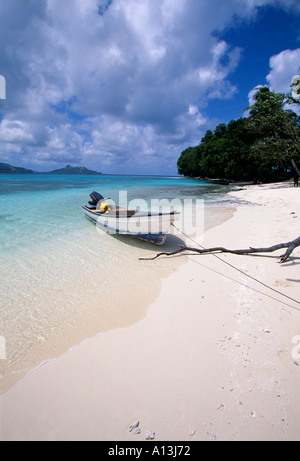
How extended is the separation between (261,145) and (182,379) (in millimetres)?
25621

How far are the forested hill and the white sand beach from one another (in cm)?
1739

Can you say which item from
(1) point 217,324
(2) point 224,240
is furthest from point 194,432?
(2) point 224,240

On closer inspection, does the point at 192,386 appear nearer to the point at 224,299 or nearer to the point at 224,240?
the point at 224,299

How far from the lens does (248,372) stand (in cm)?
217

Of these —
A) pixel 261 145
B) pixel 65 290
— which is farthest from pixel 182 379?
pixel 261 145

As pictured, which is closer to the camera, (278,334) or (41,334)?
(278,334)

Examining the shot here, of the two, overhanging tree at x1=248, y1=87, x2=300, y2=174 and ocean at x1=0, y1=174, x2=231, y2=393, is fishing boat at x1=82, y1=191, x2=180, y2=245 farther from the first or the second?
overhanging tree at x1=248, y1=87, x2=300, y2=174

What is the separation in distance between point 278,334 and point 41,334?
3.60 meters

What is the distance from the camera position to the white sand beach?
1.80 metres

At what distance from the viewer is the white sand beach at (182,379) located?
70.9 inches

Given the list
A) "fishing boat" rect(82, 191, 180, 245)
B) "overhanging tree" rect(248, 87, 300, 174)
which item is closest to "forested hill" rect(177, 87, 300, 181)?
"overhanging tree" rect(248, 87, 300, 174)

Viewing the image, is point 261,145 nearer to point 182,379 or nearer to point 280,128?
point 280,128

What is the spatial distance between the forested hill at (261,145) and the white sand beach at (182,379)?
17387 millimetres

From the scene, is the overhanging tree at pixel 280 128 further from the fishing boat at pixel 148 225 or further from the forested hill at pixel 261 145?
the fishing boat at pixel 148 225
